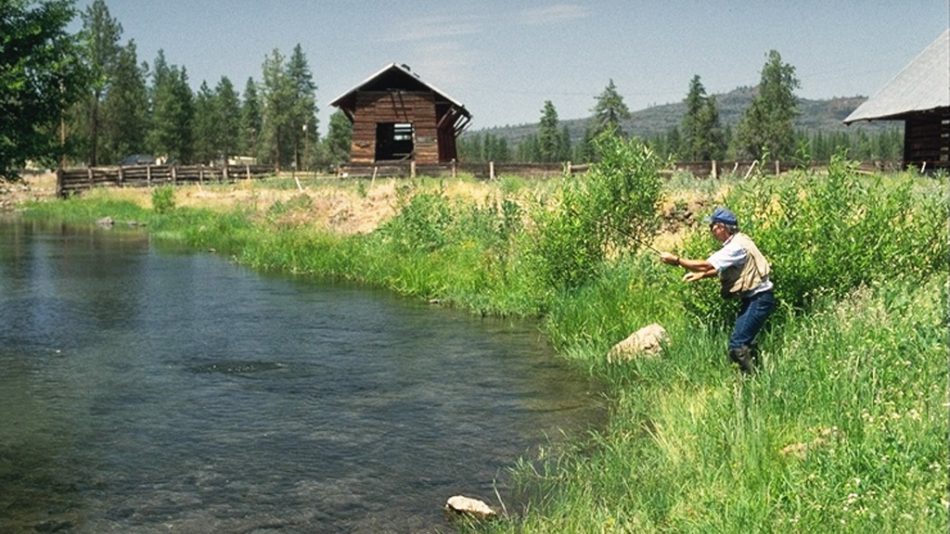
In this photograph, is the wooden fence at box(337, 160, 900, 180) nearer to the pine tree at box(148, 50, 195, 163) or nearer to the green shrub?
the green shrub

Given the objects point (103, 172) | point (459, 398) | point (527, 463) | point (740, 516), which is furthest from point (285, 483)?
point (103, 172)

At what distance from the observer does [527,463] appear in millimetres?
9375

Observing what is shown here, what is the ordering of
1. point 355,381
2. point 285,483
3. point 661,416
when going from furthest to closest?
point 355,381
point 661,416
point 285,483

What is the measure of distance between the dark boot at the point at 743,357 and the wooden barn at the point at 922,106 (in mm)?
26689

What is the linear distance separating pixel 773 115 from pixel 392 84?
55.5 m

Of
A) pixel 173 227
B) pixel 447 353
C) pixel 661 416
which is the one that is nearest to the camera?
pixel 661 416

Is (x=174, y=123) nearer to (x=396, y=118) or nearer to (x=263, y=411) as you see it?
(x=396, y=118)

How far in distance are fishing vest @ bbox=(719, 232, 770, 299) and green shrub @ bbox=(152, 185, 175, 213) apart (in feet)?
133

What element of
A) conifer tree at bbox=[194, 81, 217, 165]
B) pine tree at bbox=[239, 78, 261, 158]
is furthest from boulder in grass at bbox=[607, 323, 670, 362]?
pine tree at bbox=[239, 78, 261, 158]

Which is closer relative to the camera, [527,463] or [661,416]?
[527,463]

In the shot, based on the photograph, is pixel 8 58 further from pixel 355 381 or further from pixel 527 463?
pixel 527 463

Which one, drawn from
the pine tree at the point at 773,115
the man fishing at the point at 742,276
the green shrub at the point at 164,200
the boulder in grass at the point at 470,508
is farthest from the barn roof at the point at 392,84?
the pine tree at the point at 773,115

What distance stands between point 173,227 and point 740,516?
3783 cm

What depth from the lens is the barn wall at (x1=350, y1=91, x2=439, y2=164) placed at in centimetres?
5078
